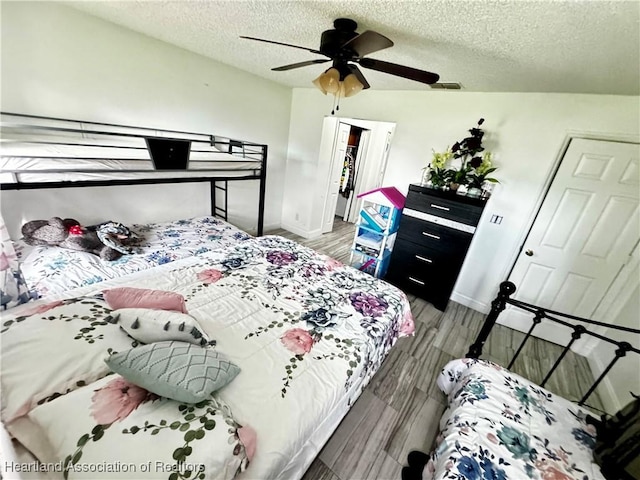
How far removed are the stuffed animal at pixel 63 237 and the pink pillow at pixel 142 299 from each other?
93cm

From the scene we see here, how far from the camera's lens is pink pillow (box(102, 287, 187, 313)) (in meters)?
1.24

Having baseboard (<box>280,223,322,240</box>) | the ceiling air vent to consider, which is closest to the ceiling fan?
the ceiling air vent

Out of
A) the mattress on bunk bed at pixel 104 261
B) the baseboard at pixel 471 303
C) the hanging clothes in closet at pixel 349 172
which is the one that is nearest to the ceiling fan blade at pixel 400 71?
the mattress on bunk bed at pixel 104 261

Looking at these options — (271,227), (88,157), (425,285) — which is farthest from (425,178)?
(88,157)

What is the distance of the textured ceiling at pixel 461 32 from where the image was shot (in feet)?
3.90

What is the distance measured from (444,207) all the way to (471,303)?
1.28m

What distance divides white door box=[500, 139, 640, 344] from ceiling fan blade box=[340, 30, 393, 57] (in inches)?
89.0

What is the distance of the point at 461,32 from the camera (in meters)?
1.44

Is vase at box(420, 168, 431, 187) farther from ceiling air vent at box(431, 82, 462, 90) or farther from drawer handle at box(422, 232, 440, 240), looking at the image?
ceiling air vent at box(431, 82, 462, 90)

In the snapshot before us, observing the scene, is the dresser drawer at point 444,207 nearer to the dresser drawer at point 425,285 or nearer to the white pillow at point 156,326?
the dresser drawer at point 425,285

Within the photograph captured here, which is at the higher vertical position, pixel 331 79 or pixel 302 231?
pixel 331 79

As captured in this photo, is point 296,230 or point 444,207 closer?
point 444,207

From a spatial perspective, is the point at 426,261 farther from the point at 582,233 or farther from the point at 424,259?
the point at 582,233

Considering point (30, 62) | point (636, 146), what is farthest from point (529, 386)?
point (30, 62)
